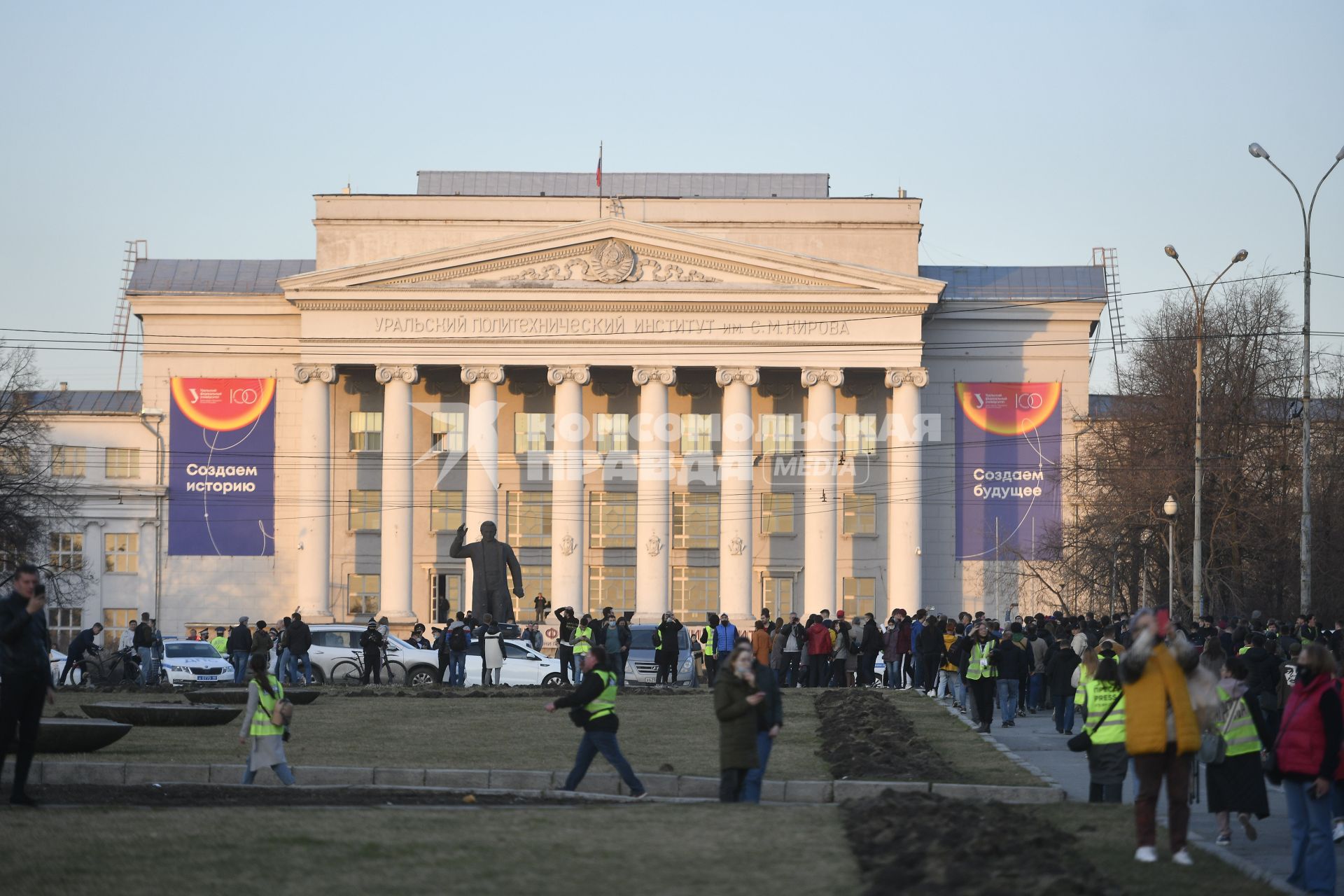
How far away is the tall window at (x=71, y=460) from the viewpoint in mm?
70250

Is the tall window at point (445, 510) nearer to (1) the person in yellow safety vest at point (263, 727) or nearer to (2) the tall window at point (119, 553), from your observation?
(2) the tall window at point (119, 553)

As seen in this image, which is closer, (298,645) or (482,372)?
(298,645)

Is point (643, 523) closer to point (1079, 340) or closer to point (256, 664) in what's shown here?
point (1079, 340)

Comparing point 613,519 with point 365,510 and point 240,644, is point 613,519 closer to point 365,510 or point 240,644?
point 365,510

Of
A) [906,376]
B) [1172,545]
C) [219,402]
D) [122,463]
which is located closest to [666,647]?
[1172,545]

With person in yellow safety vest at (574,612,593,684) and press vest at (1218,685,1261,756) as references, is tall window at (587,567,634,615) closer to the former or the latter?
person in yellow safety vest at (574,612,593,684)

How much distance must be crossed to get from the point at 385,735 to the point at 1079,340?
51265 millimetres

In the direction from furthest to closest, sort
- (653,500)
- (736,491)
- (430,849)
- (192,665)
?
1. (736,491)
2. (653,500)
3. (192,665)
4. (430,849)

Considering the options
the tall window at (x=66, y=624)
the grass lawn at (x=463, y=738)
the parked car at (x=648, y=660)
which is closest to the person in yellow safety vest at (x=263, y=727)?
the grass lawn at (x=463, y=738)

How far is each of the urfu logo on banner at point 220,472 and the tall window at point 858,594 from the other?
22.5 metres

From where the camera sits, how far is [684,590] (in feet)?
232

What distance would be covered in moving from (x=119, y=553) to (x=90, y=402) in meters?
7.36

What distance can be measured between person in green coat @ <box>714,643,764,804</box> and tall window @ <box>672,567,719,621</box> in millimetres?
53696

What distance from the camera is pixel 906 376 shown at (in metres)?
67.2
